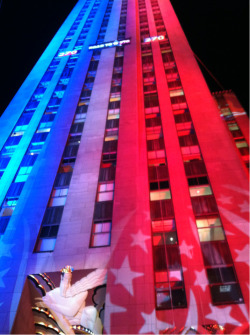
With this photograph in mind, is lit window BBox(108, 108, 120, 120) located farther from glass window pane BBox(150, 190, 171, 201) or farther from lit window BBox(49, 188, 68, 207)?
glass window pane BBox(150, 190, 171, 201)

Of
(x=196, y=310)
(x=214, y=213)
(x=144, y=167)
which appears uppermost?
(x=144, y=167)

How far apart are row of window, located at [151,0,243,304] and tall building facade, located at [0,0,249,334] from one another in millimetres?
84

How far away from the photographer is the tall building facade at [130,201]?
17.4 m

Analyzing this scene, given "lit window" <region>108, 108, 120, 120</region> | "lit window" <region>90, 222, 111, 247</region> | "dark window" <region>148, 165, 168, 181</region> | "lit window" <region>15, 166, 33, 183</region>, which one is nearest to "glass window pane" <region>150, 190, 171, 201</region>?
"dark window" <region>148, 165, 168, 181</region>

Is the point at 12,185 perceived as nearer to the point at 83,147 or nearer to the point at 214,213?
the point at 83,147

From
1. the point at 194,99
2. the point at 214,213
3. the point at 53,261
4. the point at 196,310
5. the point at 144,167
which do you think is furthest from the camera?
the point at 194,99

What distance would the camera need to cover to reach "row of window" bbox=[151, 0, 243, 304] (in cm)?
1753

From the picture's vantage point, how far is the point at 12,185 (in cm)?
2817

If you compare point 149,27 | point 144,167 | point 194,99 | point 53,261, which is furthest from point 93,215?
point 149,27

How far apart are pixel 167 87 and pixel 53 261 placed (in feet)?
92.3

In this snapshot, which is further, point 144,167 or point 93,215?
point 144,167

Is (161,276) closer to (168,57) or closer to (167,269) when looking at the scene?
(167,269)

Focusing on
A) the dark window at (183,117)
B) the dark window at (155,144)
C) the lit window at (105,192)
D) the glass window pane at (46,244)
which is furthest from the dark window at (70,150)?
the dark window at (183,117)

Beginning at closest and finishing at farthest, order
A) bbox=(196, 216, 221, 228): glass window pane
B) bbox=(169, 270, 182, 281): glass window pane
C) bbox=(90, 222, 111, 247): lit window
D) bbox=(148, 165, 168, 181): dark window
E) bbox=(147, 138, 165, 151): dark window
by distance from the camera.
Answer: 1. bbox=(169, 270, 182, 281): glass window pane
2. bbox=(196, 216, 221, 228): glass window pane
3. bbox=(90, 222, 111, 247): lit window
4. bbox=(148, 165, 168, 181): dark window
5. bbox=(147, 138, 165, 151): dark window
